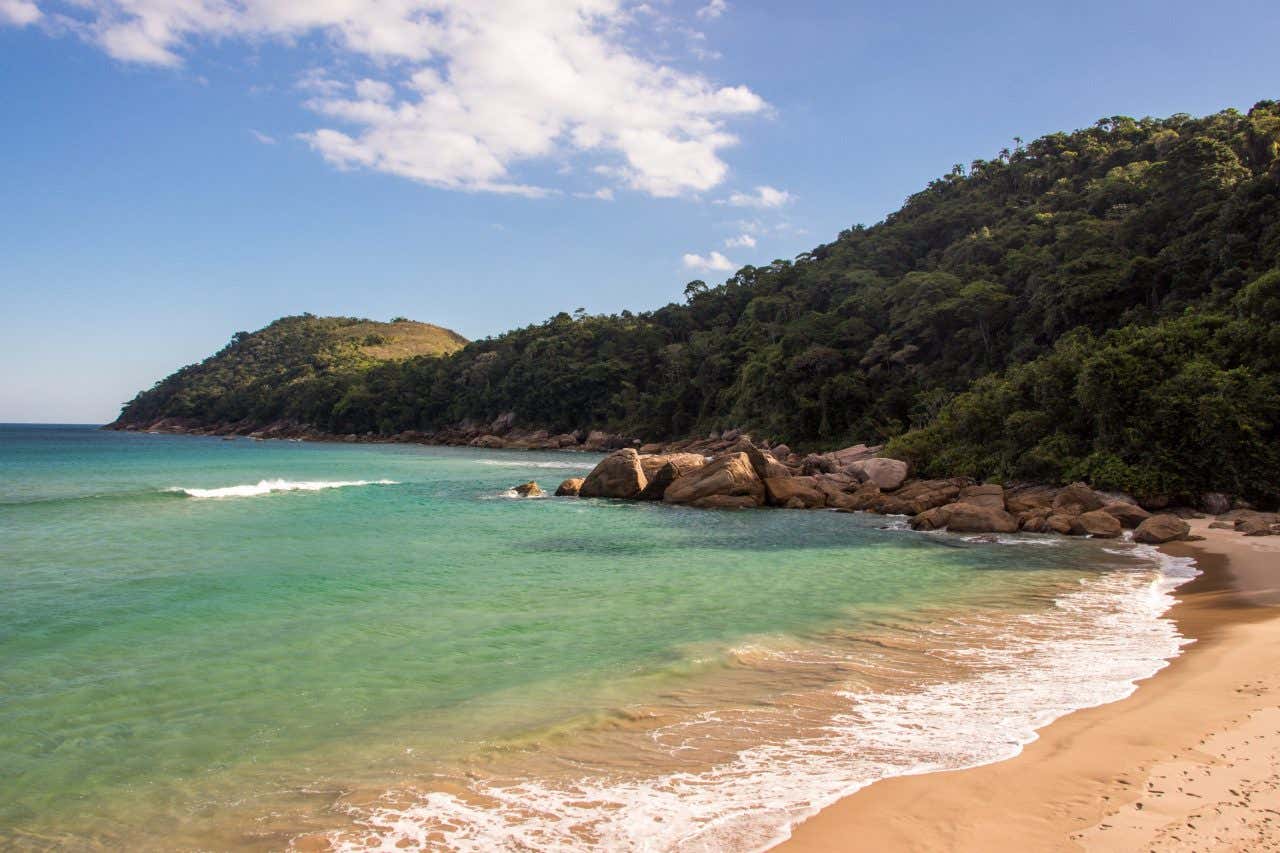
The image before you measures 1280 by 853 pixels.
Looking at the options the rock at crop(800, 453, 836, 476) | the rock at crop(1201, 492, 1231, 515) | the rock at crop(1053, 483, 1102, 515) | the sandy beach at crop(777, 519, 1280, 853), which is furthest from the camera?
the rock at crop(800, 453, 836, 476)

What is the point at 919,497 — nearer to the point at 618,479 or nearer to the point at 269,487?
the point at 618,479

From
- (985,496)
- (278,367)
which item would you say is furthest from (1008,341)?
(278,367)

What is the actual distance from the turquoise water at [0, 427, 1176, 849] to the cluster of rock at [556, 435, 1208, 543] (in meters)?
2.68

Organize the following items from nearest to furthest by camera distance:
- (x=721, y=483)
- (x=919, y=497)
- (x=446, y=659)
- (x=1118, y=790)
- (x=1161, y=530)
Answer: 1. (x=1118, y=790)
2. (x=446, y=659)
3. (x=1161, y=530)
4. (x=919, y=497)
5. (x=721, y=483)

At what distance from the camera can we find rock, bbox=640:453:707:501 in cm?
3116

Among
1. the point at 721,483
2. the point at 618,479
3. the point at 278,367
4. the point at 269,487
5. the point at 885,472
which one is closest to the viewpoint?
the point at 721,483

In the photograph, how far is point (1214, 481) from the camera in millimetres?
23391

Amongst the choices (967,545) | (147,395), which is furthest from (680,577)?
(147,395)

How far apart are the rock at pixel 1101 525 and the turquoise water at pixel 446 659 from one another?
243 centimetres

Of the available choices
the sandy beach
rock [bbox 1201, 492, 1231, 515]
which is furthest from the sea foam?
rock [bbox 1201, 492, 1231, 515]

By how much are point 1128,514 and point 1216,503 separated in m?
3.71

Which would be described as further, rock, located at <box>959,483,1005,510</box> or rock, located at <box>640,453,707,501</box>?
rock, located at <box>640,453,707,501</box>

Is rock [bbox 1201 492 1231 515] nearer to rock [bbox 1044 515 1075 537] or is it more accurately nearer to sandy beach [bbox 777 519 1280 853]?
rock [bbox 1044 515 1075 537]

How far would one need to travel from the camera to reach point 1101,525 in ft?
68.0
